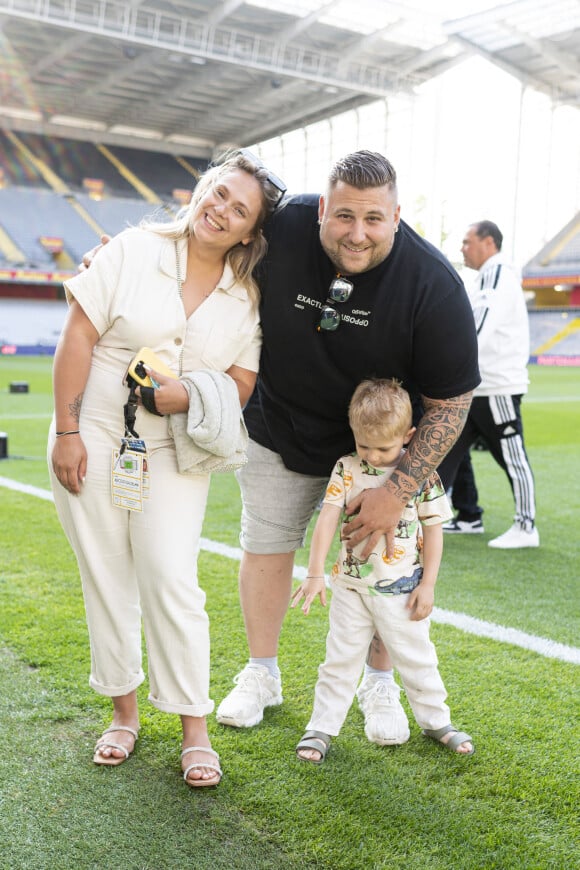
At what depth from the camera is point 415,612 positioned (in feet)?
8.53

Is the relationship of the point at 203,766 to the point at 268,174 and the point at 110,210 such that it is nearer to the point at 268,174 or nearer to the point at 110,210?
the point at 268,174

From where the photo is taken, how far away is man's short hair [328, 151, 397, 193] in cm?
238

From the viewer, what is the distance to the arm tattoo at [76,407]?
238 cm

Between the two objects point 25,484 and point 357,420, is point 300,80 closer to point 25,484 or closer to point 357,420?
point 25,484

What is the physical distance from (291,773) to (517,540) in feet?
11.1

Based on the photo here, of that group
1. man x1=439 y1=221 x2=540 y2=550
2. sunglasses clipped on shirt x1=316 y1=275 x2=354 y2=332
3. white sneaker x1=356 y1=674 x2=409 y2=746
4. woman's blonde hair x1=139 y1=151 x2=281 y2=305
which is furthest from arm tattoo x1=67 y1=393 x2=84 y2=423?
man x1=439 y1=221 x2=540 y2=550

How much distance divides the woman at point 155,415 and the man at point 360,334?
18 cm

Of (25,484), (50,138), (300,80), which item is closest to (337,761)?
(25,484)

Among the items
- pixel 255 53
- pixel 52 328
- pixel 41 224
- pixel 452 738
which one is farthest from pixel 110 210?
pixel 452 738

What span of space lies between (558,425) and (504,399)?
8.08 metres

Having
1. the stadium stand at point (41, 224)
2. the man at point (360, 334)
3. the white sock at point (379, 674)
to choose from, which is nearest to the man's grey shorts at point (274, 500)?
the man at point (360, 334)

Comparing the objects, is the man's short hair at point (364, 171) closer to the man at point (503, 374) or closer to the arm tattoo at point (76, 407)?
the arm tattoo at point (76, 407)

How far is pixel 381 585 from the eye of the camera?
103 inches

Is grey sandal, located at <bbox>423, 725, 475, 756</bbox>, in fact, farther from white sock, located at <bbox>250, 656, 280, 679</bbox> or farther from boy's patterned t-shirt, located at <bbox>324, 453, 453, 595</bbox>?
white sock, located at <bbox>250, 656, 280, 679</bbox>
